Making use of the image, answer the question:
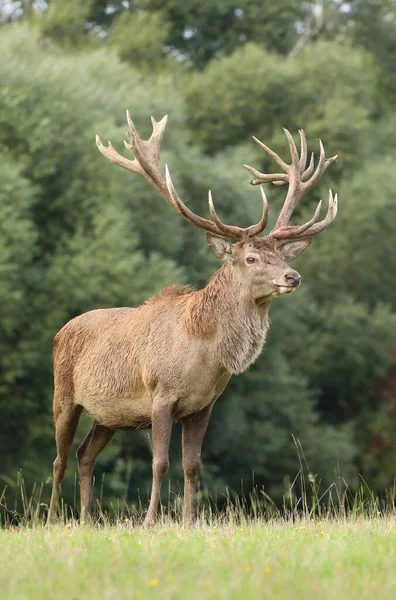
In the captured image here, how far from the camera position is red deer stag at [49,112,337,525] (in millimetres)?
9391

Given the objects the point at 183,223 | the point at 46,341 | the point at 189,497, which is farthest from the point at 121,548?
the point at 183,223

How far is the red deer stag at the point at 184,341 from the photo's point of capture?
939cm

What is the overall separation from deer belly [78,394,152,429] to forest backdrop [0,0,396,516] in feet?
13.4

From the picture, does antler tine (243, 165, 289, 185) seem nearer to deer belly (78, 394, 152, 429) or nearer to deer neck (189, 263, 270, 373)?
deer neck (189, 263, 270, 373)

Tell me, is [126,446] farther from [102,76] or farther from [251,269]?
[251,269]

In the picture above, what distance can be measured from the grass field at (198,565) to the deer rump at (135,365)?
1.51 metres

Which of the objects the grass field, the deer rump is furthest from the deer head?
the grass field

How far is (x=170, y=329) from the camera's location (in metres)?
9.67

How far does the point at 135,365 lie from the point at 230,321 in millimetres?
804

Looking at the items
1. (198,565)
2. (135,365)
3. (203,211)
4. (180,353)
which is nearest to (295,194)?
(180,353)

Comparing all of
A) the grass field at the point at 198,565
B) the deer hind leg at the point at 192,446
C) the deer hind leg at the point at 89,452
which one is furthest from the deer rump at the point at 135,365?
the grass field at the point at 198,565

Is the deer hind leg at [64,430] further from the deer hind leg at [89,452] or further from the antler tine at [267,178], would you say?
the antler tine at [267,178]

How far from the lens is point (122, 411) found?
991 centimetres

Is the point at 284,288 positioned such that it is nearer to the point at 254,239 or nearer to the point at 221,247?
the point at 254,239
